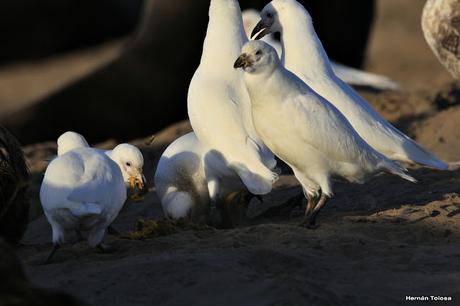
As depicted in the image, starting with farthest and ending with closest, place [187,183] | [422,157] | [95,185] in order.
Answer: [187,183] < [422,157] < [95,185]

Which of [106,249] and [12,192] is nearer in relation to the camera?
[106,249]

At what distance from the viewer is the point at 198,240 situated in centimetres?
755

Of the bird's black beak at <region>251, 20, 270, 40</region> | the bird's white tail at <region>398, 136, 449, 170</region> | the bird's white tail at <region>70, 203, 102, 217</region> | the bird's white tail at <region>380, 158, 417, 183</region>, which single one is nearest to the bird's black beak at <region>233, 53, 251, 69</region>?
the bird's white tail at <region>380, 158, 417, 183</region>

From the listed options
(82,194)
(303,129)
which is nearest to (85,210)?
(82,194)

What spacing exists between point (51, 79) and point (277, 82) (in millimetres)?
15641

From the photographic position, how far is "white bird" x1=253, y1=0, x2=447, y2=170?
27.9 feet

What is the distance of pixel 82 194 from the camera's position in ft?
23.5

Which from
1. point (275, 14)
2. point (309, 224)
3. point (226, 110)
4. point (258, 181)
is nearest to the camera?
point (309, 224)

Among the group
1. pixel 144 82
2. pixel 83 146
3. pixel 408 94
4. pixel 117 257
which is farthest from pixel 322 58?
pixel 144 82

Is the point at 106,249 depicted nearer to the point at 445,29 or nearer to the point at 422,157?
the point at 422,157

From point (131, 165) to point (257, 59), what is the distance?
3.96 ft

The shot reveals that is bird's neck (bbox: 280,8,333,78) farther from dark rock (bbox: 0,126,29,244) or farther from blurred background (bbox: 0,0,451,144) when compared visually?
blurred background (bbox: 0,0,451,144)

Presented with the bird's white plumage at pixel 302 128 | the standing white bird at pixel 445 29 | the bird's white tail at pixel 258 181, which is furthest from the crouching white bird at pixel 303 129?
the standing white bird at pixel 445 29

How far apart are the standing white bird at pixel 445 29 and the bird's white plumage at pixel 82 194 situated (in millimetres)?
4818
